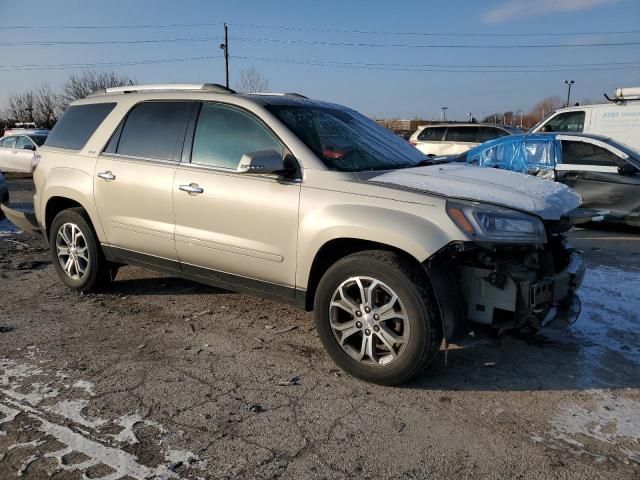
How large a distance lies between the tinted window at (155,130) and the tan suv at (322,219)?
1cm

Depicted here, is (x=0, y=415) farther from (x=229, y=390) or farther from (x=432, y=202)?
(x=432, y=202)

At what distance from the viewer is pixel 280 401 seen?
126 inches

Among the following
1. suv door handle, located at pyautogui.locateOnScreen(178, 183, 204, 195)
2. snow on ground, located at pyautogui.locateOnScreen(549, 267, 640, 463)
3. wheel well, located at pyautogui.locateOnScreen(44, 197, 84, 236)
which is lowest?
snow on ground, located at pyautogui.locateOnScreen(549, 267, 640, 463)

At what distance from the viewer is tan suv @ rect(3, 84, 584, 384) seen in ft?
10.4

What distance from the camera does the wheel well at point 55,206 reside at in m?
5.22

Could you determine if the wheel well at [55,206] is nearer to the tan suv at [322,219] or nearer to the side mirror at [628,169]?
the tan suv at [322,219]

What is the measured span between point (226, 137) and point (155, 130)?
804 mm

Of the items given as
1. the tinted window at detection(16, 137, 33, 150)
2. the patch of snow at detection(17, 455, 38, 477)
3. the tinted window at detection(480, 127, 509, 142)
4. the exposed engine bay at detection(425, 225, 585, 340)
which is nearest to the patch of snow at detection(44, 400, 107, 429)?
the patch of snow at detection(17, 455, 38, 477)

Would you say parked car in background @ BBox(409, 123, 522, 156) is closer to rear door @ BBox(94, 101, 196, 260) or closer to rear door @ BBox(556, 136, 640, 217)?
rear door @ BBox(556, 136, 640, 217)

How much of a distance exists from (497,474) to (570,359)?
157cm

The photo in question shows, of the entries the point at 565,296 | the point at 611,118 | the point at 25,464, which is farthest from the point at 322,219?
the point at 611,118

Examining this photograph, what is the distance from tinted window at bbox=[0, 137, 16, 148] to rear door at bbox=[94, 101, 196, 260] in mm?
14080

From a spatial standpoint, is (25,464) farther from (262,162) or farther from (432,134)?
(432,134)

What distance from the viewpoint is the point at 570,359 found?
378 cm
